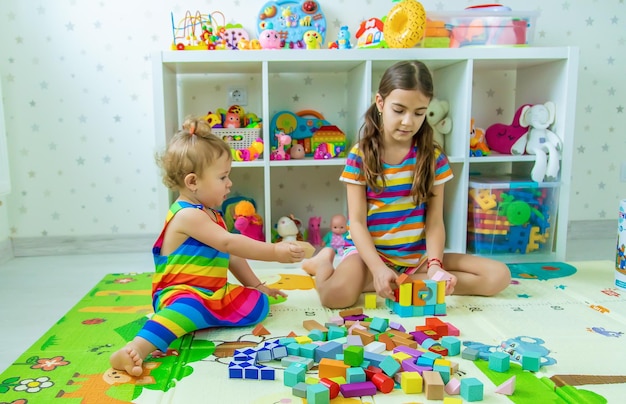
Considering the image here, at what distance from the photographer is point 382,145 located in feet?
5.27

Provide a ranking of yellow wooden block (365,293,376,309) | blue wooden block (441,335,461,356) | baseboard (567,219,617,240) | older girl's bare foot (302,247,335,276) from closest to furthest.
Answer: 1. blue wooden block (441,335,461,356)
2. yellow wooden block (365,293,376,309)
3. older girl's bare foot (302,247,335,276)
4. baseboard (567,219,617,240)

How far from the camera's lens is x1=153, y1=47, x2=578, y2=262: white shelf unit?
197 centimetres

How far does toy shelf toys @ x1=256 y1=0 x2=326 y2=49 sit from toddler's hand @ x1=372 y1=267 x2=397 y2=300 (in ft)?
3.65

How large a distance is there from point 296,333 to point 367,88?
102cm

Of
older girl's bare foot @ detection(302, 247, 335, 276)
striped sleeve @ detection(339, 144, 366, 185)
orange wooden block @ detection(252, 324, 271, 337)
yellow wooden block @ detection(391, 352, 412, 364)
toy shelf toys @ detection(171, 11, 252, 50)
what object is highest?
toy shelf toys @ detection(171, 11, 252, 50)

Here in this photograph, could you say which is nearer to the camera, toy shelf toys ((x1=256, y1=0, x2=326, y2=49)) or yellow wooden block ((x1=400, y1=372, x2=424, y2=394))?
yellow wooden block ((x1=400, y1=372, x2=424, y2=394))

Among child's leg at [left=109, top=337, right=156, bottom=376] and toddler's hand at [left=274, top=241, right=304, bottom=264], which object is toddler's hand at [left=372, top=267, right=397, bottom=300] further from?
child's leg at [left=109, top=337, right=156, bottom=376]

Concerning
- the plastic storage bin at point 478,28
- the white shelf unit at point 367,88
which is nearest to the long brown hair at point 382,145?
the white shelf unit at point 367,88

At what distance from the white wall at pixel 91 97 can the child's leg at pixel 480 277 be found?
1.07m

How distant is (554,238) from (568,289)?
45cm

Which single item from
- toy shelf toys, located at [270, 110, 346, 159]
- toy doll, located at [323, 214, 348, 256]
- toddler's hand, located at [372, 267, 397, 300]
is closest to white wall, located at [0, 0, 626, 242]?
toy shelf toys, located at [270, 110, 346, 159]

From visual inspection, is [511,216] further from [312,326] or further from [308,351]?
[308,351]

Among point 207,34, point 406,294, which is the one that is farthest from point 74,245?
point 406,294

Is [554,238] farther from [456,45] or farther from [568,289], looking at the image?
[456,45]
